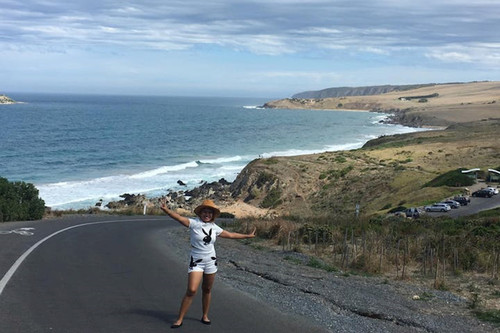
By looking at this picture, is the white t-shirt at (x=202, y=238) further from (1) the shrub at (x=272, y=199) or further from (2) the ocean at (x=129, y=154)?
(1) the shrub at (x=272, y=199)

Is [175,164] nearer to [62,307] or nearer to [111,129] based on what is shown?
[111,129]

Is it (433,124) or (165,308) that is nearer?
(165,308)

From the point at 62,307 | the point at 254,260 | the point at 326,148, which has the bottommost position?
the point at 326,148

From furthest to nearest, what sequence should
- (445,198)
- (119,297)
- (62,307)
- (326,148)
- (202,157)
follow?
1. (326,148)
2. (202,157)
3. (445,198)
4. (119,297)
5. (62,307)

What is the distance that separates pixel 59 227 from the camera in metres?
Answer: 21.3

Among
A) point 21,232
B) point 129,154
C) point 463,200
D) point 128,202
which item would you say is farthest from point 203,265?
point 129,154

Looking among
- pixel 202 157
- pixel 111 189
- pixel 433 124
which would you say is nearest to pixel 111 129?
pixel 202 157

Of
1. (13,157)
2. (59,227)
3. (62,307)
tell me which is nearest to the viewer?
(62,307)

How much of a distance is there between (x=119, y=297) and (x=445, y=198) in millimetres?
37303

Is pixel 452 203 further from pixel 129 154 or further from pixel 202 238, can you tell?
pixel 129 154

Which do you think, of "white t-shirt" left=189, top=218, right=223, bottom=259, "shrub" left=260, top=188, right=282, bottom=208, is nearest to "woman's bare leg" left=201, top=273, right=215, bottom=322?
"white t-shirt" left=189, top=218, right=223, bottom=259

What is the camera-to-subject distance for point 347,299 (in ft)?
31.2

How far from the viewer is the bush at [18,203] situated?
2444cm

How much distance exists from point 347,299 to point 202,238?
300cm
